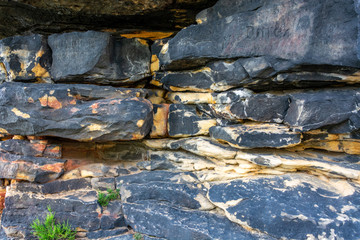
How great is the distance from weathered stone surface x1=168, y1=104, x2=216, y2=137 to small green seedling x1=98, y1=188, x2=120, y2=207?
5.23 ft

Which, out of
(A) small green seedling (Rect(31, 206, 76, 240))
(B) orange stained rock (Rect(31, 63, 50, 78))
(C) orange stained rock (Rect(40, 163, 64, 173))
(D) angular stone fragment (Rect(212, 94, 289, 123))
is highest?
(B) orange stained rock (Rect(31, 63, 50, 78))

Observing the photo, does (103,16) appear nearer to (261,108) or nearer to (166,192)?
(261,108)

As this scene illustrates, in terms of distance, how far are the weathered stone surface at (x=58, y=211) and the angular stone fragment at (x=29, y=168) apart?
17cm

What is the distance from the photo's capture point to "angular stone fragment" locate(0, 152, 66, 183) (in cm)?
444

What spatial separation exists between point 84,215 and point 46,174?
→ 43.9 inches

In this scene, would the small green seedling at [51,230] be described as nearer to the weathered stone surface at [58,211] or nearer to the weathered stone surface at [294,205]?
the weathered stone surface at [58,211]

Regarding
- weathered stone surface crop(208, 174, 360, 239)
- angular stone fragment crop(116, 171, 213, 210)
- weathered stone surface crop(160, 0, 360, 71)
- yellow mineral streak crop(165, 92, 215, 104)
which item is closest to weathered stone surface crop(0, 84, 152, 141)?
yellow mineral streak crop(165, 92, 215, 104)

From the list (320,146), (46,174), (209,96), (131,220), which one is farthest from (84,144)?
(320,146)

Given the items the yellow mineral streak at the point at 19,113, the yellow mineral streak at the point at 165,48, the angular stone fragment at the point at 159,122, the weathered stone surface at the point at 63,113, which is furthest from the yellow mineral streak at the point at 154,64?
the yellow mineral streak at the point at 19,113

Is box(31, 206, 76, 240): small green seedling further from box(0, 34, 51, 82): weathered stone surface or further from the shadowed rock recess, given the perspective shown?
box(0, 34, 51, 82): weathered stone surface

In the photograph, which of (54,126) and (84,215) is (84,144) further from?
(84,215)

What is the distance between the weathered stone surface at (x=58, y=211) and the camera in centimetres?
420

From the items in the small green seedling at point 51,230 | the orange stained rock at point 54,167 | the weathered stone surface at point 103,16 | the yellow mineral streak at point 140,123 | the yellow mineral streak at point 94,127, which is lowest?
the small green seedling at point 51,230

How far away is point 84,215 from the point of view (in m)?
4.25
